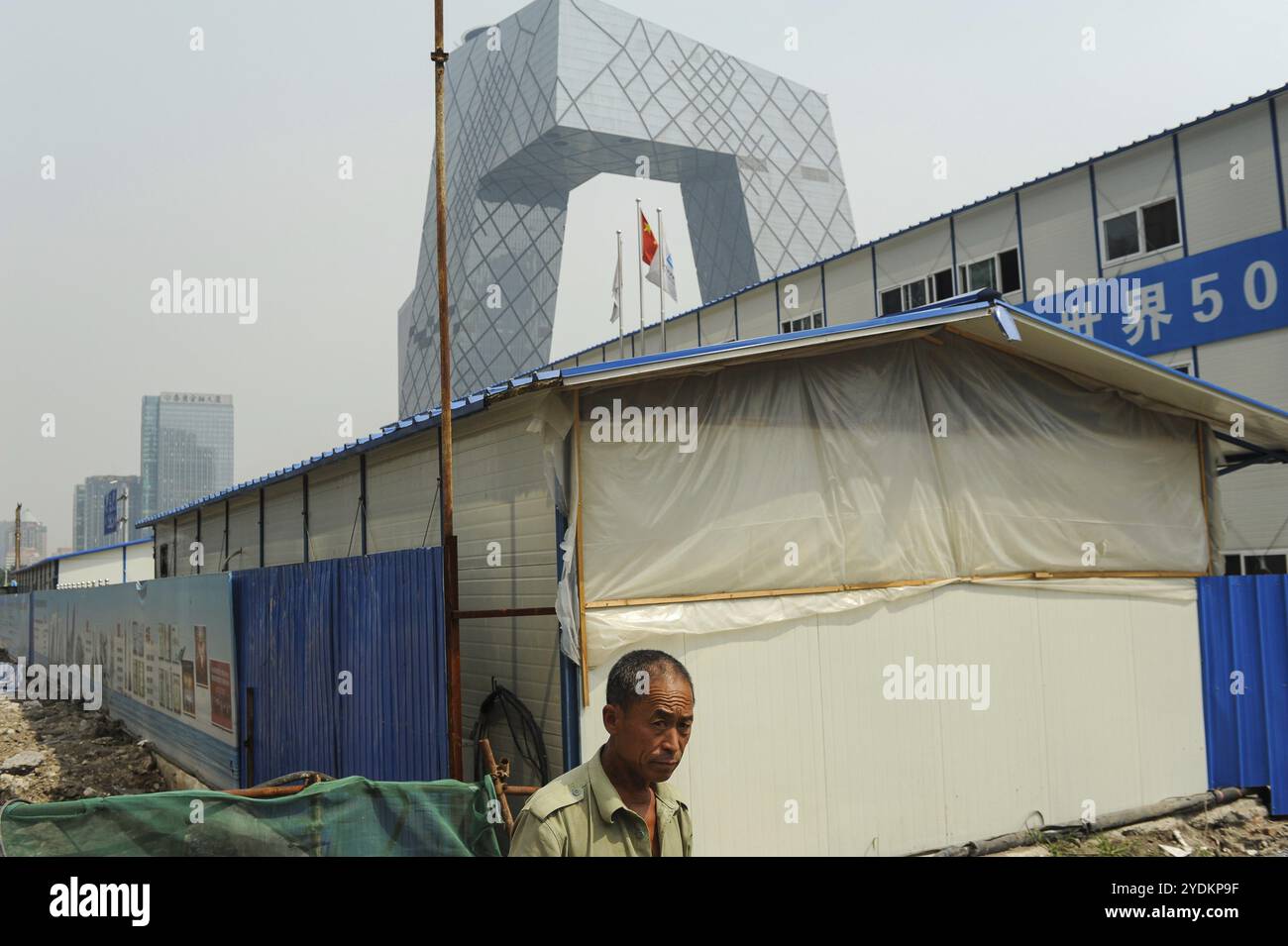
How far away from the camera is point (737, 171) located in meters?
71.3

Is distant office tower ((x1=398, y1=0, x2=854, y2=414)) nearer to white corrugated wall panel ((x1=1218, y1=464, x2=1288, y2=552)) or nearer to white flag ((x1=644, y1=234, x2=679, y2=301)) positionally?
white flag ((x1=644, y1=234, x2=679, y2=301))

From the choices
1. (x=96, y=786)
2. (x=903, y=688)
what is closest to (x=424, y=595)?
(x=903, y=688)

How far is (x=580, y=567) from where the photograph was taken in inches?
327

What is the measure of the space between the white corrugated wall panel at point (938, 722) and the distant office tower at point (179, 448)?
112 metres

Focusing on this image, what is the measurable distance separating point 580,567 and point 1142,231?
1696 centimetres

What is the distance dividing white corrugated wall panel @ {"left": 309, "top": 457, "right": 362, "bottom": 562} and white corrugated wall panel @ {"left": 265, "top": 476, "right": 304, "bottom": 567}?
0.60m

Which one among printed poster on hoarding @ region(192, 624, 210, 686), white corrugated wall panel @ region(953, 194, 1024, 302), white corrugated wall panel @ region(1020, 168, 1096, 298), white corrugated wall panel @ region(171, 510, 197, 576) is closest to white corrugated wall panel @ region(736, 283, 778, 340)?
white corrugated wall panel @ region(953, 194, 1024, 302)

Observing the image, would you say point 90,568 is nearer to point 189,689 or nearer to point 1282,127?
point 189,689

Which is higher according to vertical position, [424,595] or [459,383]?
[459,383]

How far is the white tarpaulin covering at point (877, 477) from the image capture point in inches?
341

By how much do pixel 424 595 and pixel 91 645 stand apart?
55.9 ft

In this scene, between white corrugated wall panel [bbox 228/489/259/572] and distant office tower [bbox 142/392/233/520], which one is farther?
distant office tower [bbox 142/392/233/520]

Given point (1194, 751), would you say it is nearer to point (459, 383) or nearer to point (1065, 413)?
point (1065, 413)

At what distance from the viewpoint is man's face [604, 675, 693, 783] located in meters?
4.72
